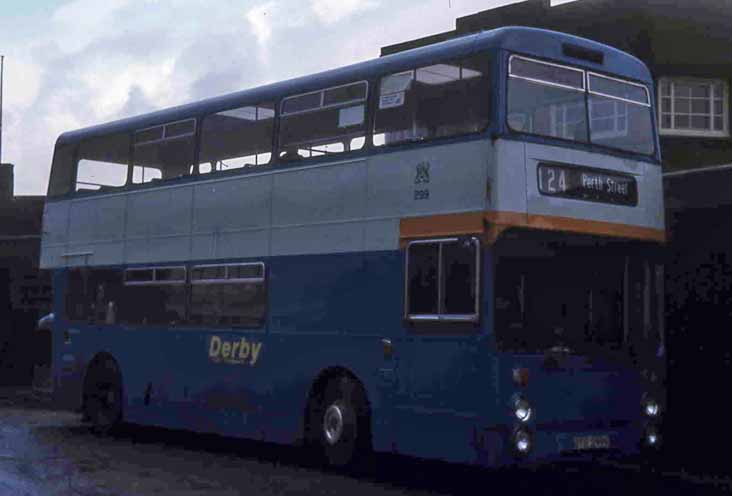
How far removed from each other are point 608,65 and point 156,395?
7762mm

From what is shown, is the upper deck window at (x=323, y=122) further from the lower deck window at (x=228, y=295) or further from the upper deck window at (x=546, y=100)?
the upper deck window at (x=546, y=100)

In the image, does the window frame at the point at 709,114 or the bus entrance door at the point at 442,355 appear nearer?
the bus entrance door at the point at 442,355

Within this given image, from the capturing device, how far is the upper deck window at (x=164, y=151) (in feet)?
53.3

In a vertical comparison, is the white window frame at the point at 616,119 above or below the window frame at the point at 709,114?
below

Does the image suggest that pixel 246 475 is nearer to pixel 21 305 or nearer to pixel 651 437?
pixel 651 437

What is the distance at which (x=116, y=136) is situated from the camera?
17.8 meters

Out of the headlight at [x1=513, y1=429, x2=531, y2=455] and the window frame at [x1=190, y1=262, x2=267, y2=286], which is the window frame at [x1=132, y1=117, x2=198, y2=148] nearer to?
the window frame at [x1=190, y1=262, x2=267, y2=286]

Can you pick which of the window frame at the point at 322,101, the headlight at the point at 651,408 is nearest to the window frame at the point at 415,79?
the window frame at the point at 322,101

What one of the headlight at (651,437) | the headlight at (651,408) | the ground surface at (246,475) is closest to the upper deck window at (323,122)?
the ground surface at (246,475)

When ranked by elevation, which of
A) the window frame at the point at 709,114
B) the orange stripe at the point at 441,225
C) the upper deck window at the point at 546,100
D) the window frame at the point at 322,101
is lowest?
the orange stripe at the point at 441,225

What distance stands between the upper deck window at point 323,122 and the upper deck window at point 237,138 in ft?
1.13

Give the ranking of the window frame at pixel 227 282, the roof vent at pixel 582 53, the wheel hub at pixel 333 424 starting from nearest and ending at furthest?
the roof vent at pixel 582 53 < the wheel hub at pixel 333 424 < the window frame at pixel 227 282

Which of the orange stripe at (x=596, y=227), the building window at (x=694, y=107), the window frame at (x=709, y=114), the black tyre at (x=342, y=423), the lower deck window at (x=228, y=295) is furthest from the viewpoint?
the building window at (x=694, y=107)

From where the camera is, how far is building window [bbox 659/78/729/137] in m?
25.5
